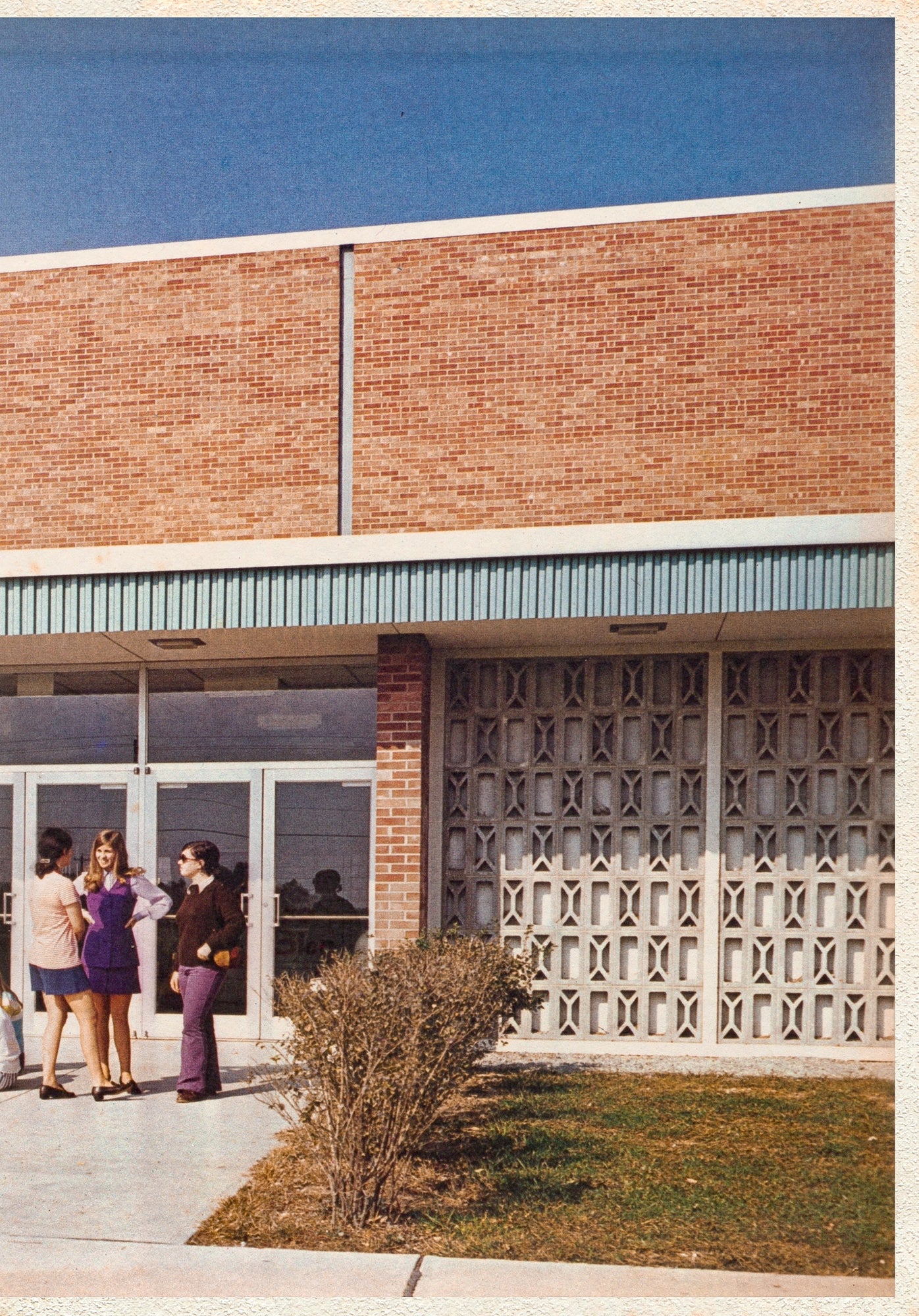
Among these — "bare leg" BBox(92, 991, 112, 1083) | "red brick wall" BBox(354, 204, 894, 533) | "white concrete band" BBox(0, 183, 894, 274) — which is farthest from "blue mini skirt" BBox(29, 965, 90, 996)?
"white concrete band" BBox(0, 183, 894, 274)

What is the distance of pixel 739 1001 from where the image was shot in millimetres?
9883

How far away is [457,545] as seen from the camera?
910 centimetres

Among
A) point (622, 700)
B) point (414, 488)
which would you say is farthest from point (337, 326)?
point (622, 700)

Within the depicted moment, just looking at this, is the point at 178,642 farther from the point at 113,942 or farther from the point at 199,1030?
the point at 199,1030

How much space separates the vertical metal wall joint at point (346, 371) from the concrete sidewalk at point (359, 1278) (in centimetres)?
553

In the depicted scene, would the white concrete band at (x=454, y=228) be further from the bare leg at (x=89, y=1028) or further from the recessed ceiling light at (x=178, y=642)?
the bare leg at (x=89, y=1028)

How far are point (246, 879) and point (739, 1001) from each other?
3.97 m

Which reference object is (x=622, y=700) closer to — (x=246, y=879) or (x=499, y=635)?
(x=499, y=635)

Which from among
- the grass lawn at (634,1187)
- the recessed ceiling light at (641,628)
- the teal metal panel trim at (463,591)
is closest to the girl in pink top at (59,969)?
the grass lawn at (634,1187)

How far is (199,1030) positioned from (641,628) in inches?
164

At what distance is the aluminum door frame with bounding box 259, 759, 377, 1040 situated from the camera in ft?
33.7

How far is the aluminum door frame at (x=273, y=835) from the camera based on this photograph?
33.7 ft

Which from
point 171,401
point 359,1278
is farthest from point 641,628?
point 359,1278

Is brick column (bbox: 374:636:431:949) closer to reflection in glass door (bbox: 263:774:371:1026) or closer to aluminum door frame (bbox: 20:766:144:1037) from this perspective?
reflection in glass door (bbox: 263:774:371:1026)
